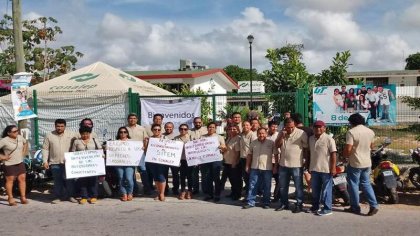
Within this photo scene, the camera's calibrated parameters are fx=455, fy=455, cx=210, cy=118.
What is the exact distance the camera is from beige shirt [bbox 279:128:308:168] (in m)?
7.69

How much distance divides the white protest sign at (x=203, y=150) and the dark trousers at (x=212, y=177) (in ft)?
0.53

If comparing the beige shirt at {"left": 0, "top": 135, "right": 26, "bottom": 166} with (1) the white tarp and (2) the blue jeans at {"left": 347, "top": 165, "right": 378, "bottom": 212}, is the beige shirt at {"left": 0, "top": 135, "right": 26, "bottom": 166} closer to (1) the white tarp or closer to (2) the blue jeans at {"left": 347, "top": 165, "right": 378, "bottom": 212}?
(1) the white tarp

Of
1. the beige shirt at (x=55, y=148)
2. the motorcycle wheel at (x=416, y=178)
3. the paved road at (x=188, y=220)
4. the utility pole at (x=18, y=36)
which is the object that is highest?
the utility pole at (x=18, y=36)

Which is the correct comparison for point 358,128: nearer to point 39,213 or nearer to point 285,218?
point 285,218

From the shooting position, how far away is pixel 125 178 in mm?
9000

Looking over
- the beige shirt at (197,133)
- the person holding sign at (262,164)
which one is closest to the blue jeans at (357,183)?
the person holding sign at (262,164)

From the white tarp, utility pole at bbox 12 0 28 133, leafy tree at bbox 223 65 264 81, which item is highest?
leafy tree at bbox 223 65 264 81

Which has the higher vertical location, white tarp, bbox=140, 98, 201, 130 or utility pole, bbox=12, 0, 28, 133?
utility pole, bbox=12, 0, 28, 133

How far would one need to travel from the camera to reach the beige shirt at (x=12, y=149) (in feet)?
28.3

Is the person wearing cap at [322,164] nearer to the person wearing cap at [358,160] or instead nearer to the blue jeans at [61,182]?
the person wearing cap at [358,160]

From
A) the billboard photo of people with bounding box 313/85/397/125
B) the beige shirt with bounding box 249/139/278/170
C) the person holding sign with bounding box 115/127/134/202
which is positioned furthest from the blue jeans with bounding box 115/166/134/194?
the billboard photo of people with bounding box 313/85/397/125

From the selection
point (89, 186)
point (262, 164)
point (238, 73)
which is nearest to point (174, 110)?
point (89, 186)

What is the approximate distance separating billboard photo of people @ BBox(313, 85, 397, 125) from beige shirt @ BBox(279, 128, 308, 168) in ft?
11.7

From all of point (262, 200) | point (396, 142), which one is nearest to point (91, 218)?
point (262, 200)
